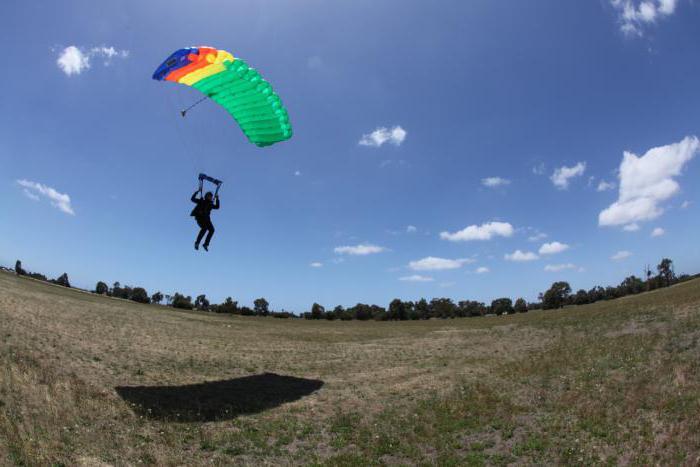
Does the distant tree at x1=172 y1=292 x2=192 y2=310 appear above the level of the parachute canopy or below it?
below

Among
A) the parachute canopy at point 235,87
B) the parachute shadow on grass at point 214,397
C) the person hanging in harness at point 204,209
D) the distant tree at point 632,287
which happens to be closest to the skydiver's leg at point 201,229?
the person hanging in harness at point 204,209

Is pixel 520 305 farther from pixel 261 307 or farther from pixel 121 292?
pixel 121 292

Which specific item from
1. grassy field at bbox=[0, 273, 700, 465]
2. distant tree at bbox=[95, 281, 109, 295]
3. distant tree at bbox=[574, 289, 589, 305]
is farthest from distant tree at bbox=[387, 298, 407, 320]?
grassy field at bbox=[0, 273, 700, 465]

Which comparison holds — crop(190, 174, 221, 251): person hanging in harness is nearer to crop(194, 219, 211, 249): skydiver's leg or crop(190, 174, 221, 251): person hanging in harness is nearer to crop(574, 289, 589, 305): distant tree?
crop(194, 219, 211, 249): skydiver's leg

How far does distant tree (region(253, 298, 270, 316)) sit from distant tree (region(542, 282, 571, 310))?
10430 centimetres

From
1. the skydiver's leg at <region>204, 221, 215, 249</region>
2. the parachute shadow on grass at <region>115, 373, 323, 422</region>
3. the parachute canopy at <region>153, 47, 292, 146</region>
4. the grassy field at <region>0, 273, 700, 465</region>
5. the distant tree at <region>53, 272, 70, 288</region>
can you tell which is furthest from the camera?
the distant tree at <region>53, 272, 70, 288</region>

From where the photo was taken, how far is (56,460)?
965cm

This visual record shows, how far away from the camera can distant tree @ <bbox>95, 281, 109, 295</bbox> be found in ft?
495

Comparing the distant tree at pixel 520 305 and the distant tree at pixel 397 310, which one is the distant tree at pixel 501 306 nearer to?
the distant tree at pixel 520 305

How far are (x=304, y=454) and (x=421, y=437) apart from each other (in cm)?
364

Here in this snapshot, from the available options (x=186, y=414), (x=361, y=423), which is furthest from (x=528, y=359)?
(x=186, y=414)

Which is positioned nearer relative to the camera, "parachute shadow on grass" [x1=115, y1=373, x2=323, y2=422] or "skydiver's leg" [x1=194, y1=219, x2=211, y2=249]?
"parachute shadow on grass" [x1=115, y1=373, x2=323, y2=422]

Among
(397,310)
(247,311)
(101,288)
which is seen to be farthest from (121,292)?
(397,310)

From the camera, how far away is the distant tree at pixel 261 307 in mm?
140475
